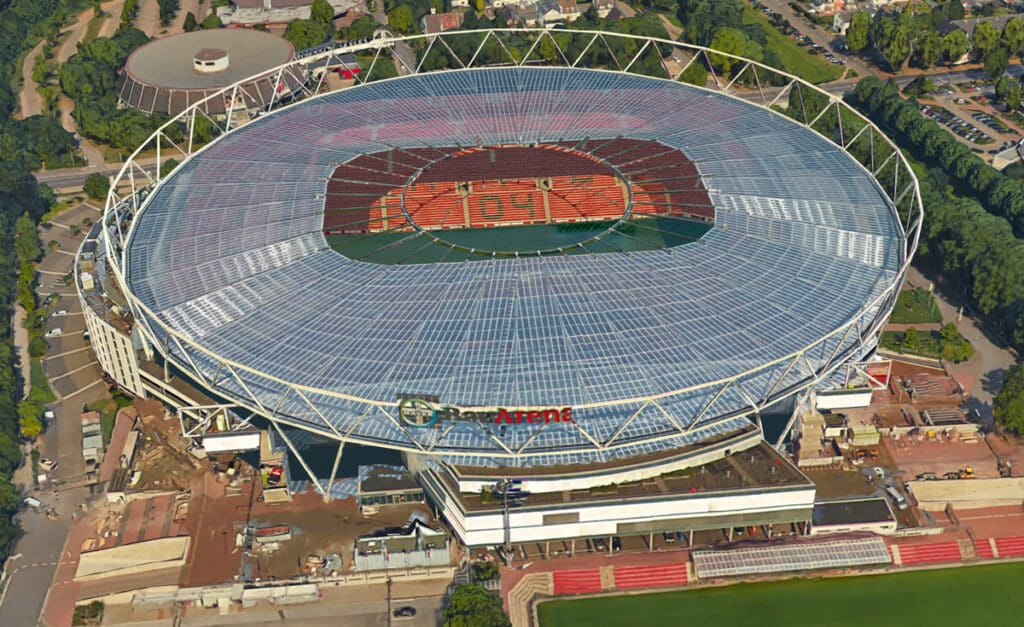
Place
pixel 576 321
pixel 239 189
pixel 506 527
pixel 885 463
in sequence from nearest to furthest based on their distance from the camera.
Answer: pixel 506 527 → pixel 576 321 → pixel 885 463 → pixel 239 189

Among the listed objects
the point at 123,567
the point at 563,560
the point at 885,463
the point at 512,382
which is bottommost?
the point at 123,567

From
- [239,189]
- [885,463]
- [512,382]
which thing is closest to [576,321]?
[512,382]

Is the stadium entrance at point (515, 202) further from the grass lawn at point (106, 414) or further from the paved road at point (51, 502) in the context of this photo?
the paved road at point (51, 502)

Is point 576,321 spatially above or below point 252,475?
above

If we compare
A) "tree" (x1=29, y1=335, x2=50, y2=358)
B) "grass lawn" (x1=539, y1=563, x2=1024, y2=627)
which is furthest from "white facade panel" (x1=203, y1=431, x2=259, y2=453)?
"tree" (x1=29, y1=335, x2=50, y2=358)

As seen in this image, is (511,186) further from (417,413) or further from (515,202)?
(417,413)

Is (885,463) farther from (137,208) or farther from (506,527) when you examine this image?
(137,208)

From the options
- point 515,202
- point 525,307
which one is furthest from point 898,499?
point 515,202
